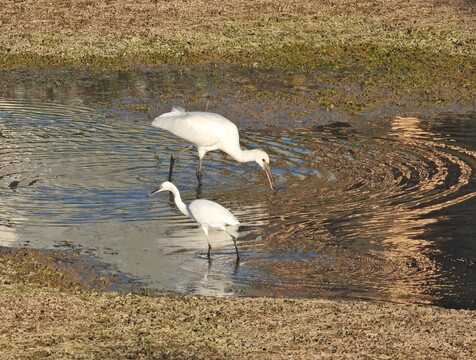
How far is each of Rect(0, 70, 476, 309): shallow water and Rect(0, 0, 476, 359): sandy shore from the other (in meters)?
0.74

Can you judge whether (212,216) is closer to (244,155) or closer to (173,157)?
(244,155)

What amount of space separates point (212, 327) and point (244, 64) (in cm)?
1448

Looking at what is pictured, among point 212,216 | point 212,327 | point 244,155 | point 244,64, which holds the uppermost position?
point 212,216

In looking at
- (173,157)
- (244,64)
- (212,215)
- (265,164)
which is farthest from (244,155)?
(244,64)

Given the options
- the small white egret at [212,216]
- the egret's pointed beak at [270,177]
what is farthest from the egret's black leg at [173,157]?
the small white egret at [212,216]

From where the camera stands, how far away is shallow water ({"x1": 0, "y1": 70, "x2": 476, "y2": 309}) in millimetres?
9180

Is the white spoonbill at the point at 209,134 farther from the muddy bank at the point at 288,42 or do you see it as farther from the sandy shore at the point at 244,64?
the muddy bank at the point at 288,42

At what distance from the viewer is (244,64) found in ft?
70.3

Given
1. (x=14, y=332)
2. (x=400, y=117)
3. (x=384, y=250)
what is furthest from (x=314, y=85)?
(x=14, y=332)

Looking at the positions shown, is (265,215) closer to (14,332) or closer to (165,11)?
(14,332)

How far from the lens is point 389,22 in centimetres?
2441

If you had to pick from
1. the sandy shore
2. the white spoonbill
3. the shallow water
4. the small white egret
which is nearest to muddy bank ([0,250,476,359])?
the sandy shore

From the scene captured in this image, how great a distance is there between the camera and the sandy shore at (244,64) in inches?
282

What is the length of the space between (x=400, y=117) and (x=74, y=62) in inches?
318
